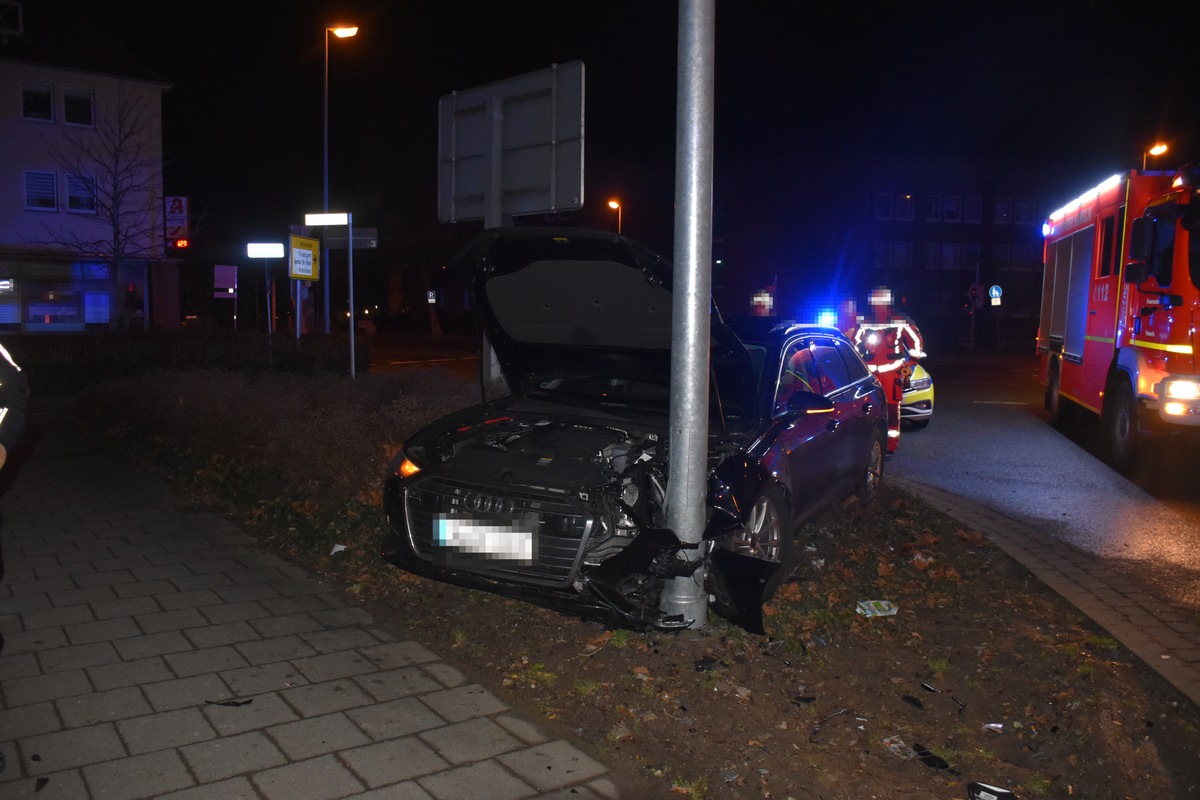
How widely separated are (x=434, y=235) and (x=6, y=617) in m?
40.4

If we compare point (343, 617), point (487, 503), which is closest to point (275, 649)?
point (343, 617)

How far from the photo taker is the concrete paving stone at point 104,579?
5.73 metres

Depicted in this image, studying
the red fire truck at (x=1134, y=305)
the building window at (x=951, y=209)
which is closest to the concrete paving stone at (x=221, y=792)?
the red fire truck at (x=1134, y=305)

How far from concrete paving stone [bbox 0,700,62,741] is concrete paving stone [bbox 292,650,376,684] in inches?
40.1

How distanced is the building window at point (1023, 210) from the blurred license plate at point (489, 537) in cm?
5752

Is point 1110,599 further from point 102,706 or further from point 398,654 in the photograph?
point 102,706

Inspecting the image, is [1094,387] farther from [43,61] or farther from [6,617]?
[43,61]

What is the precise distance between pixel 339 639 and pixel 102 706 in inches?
45.5

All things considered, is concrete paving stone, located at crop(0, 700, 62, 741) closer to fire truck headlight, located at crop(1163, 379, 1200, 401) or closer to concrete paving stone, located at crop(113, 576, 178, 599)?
concrete paving stone, located at crop(113, 576, 178, 599)

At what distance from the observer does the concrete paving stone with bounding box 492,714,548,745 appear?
151 inches

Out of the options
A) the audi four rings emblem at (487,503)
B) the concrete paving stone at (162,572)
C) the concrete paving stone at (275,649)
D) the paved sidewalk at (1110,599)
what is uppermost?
the audi four rings emblem at (487,503)

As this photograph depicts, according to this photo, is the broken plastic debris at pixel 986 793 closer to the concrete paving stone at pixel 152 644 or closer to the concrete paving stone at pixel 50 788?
the concrete paving stone at pixel 50 788

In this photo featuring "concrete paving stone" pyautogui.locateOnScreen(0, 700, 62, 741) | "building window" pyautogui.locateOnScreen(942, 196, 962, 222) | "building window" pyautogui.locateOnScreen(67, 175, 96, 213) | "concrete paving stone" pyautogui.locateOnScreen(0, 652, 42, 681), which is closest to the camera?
"concrete paving stone" pyautogui.locateOnScreen(0, 700, 62, 741)

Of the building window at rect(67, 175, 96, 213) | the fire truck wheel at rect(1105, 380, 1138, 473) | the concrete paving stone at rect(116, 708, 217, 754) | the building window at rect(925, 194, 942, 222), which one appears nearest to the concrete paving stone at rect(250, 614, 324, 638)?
the concrete paving stone at rect(116, 708, 217, 754)
